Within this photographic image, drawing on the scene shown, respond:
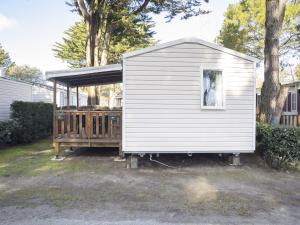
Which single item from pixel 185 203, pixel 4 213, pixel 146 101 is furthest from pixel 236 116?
pixel 4 213

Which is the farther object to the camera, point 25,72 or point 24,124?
point 25,72

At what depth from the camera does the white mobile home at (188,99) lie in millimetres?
6750

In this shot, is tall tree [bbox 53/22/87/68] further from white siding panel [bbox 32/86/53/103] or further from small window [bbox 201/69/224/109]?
small window [bbox 201/69/224/109]

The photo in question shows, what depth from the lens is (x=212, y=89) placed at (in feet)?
22.9

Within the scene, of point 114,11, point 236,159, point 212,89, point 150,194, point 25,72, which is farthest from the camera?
point 25,72

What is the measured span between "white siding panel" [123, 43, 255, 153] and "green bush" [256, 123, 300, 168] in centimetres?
39

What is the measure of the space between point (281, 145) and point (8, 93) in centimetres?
1069

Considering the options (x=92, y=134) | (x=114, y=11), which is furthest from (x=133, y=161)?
(x=114, y=11)

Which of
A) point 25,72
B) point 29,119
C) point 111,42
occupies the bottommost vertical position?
point 29,119

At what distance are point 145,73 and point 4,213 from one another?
4229 mm

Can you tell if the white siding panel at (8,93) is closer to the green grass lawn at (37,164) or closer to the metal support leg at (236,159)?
the green grass lawn at (37,164)

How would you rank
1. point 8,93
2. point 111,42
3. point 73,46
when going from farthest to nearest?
point 73,46
point 111,42
point 8,93

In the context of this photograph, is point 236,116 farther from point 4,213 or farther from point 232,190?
point 4,213

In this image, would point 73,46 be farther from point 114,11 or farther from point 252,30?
point 252,30
